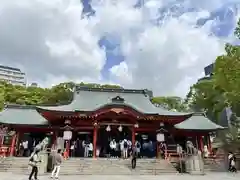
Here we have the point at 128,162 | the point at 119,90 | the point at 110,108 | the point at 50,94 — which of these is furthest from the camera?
the point at 50,94

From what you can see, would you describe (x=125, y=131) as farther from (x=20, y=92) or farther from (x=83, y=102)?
(x=20, y=92)

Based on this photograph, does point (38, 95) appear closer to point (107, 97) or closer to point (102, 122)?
point (107, 97)

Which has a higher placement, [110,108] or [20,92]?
[20,92]

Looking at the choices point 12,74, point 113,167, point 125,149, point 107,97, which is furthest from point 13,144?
point 12,74

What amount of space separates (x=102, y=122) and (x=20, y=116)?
9.87 m

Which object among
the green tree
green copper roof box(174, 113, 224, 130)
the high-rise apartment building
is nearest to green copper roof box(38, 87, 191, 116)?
green copper roof box(174, 113, 224, 130)

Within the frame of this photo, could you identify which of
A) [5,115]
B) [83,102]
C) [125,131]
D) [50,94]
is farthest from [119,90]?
[50,94]

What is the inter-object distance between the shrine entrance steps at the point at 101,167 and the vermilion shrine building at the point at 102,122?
293cm

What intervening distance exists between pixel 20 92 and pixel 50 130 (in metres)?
25.8

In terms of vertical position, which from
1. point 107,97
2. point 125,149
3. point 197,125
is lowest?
point 125,149

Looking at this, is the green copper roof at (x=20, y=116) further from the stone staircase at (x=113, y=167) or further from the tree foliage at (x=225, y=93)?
the tree foliage at (x=225, y=93)

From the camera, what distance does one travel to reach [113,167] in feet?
61.6

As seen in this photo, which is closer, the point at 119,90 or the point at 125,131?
the point at 125,131

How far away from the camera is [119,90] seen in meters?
33.8
